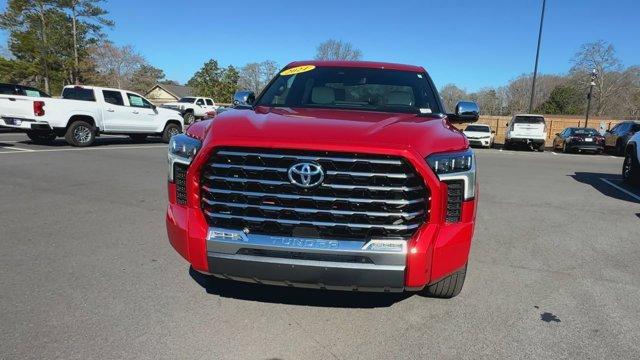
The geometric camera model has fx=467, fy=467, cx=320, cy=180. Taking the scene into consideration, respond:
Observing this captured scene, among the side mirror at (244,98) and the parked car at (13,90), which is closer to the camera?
the side mirror at (244,98)

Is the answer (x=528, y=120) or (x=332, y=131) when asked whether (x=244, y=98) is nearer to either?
(x=332, y=131)

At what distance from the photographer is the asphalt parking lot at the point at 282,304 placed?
9.37 ft

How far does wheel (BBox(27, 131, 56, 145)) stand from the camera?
14.1 m

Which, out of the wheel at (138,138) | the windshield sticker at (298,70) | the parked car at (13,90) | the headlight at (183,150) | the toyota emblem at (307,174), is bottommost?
the wheel at (138,138)

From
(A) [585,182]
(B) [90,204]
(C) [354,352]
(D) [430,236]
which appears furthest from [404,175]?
(A) [585,182]

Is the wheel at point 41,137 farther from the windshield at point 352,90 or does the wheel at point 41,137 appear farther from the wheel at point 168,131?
the windshield at point 352,90

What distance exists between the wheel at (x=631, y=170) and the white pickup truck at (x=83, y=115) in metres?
14.1

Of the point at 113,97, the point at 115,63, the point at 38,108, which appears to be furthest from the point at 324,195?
the point at 115,63

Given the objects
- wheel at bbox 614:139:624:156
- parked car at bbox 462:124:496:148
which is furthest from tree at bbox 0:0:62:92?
wheel at bbox 614:139:624:156

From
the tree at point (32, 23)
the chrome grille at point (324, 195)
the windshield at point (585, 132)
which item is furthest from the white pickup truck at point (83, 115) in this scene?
the tree at point (32, 23)

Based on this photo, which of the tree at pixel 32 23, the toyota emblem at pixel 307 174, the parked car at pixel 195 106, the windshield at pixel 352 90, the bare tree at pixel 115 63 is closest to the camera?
the toyota emblem at pixel 307 174

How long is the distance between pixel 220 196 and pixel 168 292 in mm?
1159

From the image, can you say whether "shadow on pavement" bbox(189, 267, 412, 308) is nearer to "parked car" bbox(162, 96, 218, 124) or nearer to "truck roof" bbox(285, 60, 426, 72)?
"truck roof" bbox(285, 60, 426, 72)

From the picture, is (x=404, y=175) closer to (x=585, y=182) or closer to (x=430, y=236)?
(x=430, y=236)
